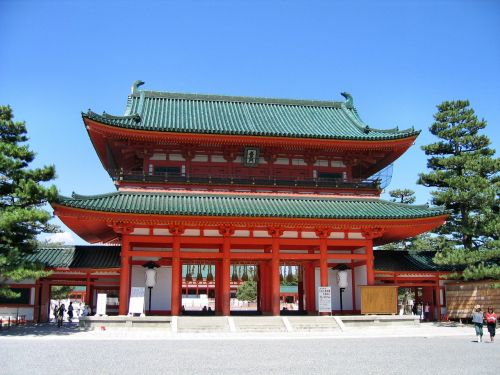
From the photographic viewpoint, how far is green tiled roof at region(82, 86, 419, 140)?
92.6 ft

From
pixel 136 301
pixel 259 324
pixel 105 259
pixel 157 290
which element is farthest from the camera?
pixel 105 259

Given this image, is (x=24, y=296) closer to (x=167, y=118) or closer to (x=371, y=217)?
(x=167, y=118)

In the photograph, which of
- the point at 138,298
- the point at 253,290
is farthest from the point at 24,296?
the point at 253,290

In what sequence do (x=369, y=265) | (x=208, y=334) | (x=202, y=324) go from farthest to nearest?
(x=369, y=265), (x=202, y=324), (x=208, y=334)

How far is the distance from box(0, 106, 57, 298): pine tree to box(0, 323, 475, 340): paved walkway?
2421 mm

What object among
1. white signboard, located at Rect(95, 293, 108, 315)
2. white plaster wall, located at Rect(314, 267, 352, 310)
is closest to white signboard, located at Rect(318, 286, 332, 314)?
white plaster wall, located at Rect(314, 267, 352, 310)

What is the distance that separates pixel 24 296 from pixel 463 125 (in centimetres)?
2722

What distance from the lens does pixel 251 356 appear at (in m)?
15.9

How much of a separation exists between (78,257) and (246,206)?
10.00m

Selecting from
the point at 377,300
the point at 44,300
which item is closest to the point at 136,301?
the point at 44,300

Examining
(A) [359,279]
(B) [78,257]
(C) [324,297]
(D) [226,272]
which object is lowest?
(C) [324,297]

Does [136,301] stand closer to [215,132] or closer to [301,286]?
[215,132]

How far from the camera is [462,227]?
29078 millimetres

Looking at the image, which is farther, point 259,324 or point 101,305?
point 101,305
